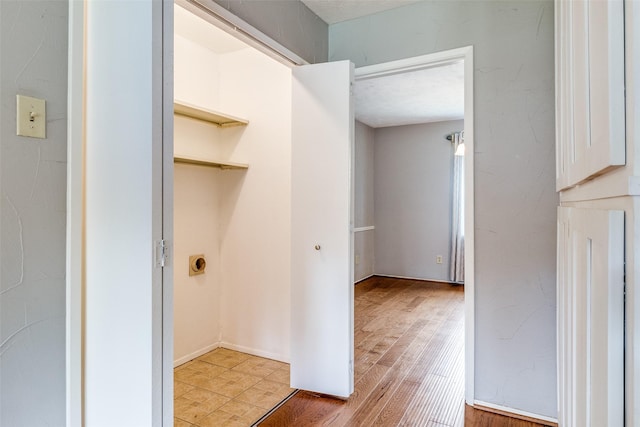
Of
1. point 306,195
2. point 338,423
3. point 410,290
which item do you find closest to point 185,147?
point 306,195

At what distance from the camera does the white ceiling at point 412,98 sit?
3.64 m

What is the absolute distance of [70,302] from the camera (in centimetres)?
111

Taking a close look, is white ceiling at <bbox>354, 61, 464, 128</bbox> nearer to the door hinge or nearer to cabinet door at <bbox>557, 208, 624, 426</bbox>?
the door hinge

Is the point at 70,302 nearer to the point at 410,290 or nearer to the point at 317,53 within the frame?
the point at 317,53

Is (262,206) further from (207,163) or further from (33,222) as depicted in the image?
(33,222)

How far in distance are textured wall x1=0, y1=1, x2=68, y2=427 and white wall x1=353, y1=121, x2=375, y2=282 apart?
14.8 feet

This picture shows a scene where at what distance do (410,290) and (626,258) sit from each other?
489 centimetres

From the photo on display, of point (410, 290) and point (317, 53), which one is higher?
point (317, 53)

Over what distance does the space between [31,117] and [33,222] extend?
1.00 feet

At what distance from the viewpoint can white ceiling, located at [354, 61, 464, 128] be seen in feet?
11.9

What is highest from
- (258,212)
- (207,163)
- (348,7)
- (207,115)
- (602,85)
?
(348,7)

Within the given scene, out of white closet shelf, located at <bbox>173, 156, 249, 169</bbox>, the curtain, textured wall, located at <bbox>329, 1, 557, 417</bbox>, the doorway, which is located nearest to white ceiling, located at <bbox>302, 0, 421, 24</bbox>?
textured wall, located at <bbox>329, 1, 557, 417</bbox>

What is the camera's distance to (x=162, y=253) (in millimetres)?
1003

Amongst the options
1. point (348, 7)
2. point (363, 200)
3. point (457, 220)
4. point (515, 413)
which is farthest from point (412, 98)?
point (515, 413)
